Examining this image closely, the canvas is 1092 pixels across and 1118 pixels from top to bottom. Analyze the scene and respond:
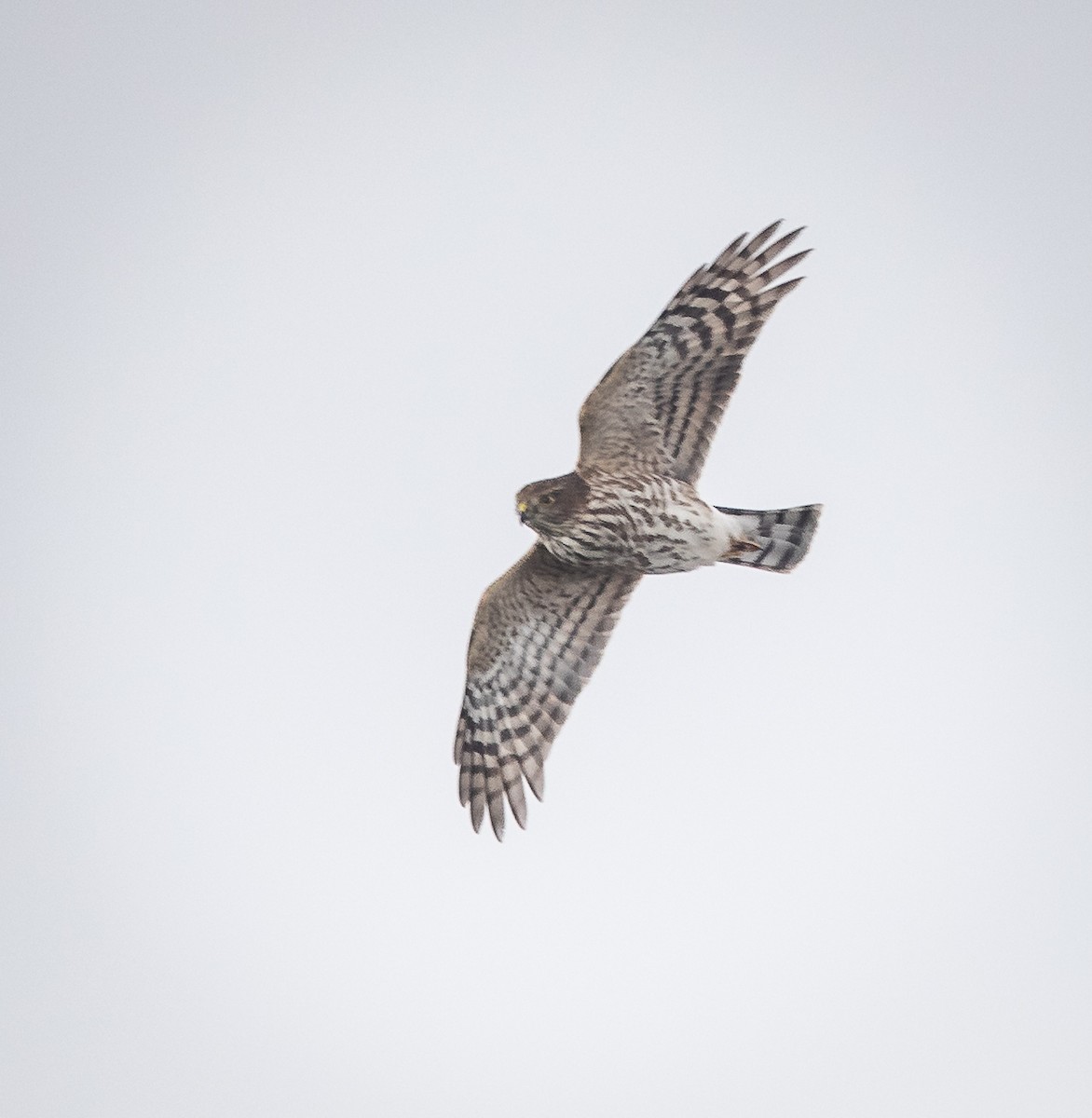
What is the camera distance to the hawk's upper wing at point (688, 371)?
39.2 feet

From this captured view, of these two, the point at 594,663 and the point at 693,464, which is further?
the point at 594,663

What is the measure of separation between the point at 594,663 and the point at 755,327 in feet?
9.23

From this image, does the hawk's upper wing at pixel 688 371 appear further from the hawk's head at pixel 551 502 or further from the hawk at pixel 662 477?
the hawk's head at pixel 551 502

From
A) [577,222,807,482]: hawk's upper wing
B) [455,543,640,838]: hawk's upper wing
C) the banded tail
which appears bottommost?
[455,543,640,838]: hawk's upper wing

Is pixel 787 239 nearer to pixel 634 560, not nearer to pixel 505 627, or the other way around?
pixel 634 560

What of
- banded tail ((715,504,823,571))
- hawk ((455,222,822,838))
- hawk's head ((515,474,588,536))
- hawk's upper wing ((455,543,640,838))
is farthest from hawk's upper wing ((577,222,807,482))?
hawk's upper wing ((455,543,640,838))

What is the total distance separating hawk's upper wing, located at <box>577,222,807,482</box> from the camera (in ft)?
39.2

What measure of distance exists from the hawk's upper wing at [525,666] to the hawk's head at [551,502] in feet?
2.23

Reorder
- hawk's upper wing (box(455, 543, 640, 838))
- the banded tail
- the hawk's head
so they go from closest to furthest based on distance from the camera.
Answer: the hawk's head → the banded tail → hawk's upper wing (box(455, 543, 640, 838))

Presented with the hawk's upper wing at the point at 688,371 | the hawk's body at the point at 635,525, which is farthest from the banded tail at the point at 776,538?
the hawk's upper wing at the point at 688,371

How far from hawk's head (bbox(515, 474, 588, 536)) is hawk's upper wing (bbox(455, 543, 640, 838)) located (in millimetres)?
680

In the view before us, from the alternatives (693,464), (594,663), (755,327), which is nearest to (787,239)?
(755,327)

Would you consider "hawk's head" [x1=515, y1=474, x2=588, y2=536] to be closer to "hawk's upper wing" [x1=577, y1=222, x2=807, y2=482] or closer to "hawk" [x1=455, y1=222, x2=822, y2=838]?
"hawk" [x1=455, y1=222, x2=822, y2=838]

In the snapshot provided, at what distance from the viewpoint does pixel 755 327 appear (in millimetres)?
12078
